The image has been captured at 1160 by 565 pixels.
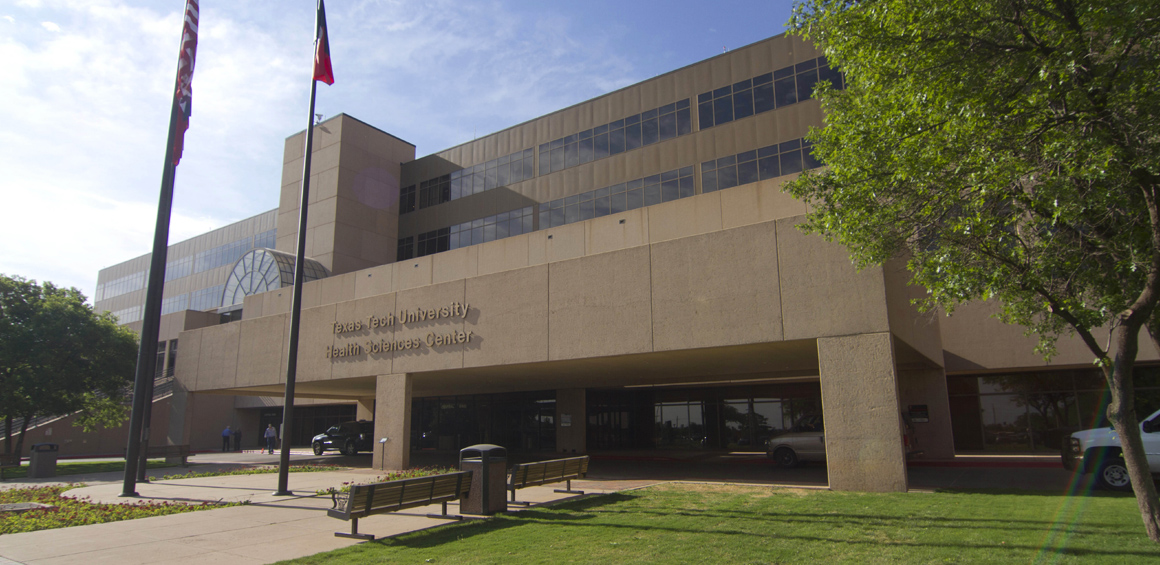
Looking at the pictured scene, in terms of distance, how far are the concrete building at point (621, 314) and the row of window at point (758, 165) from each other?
90 mm

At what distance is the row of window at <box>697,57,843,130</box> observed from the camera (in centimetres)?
2806

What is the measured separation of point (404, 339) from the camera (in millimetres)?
22750

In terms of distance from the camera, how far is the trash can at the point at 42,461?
22344 millimetres

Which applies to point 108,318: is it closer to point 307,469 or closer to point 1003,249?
point 307,469

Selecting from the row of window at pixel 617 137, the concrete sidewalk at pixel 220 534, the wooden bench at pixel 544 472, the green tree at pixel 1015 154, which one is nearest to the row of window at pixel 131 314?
the row of window at pixel 617 137

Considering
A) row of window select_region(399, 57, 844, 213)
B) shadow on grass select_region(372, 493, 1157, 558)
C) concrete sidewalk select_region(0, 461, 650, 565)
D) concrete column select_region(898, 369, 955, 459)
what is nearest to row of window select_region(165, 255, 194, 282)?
row of window select_region(399, 57, 844, 213)

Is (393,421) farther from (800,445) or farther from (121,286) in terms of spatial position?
(121,286)

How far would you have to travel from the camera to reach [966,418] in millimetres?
25906

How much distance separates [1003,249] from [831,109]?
12.7 feet

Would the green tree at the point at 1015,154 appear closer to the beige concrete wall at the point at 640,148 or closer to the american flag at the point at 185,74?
the american flag at the point at 185,74

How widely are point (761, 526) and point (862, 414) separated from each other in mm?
5492

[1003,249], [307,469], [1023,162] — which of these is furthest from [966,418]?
[307,469]

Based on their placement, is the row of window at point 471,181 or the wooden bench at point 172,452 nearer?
the wooden bench at point 172,452

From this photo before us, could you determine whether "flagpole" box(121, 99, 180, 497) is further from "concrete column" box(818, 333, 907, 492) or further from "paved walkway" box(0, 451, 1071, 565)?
"concrete column" box(818, 333, 907, 492)
